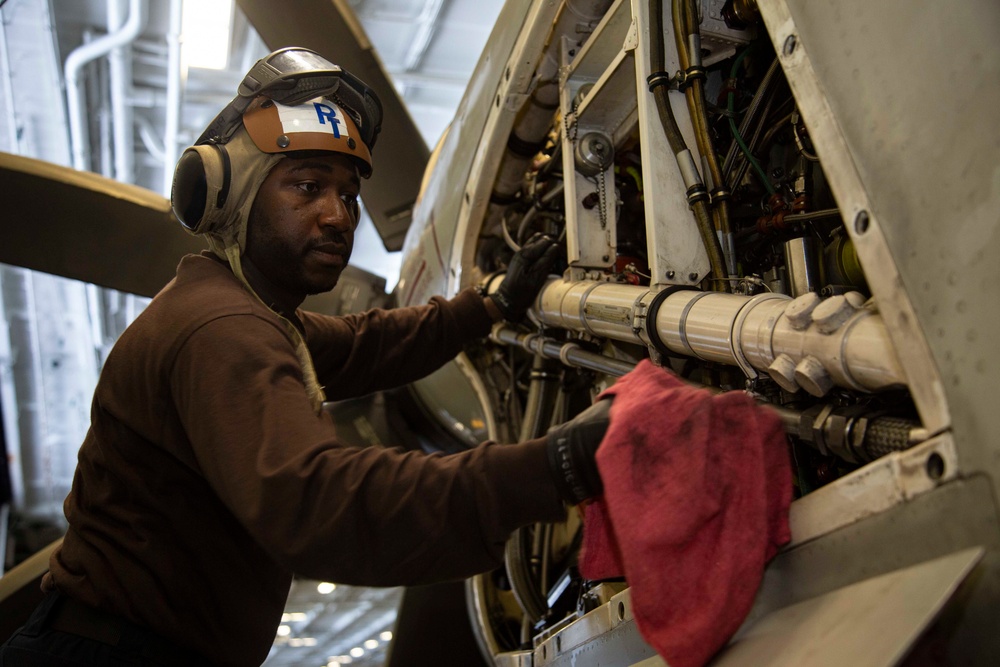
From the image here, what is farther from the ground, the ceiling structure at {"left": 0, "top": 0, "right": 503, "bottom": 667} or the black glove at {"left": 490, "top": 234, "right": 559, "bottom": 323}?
the ceiling structure at {"left": 0, "top": 0, "right": 503, "bottom": 667}

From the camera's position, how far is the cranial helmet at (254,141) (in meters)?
1.89

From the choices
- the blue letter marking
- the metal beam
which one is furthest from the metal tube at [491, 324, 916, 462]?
the metal beam

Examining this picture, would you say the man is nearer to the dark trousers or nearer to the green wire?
the dark trousers

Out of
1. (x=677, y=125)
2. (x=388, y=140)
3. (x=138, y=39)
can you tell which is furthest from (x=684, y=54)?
(x=138, y=39)

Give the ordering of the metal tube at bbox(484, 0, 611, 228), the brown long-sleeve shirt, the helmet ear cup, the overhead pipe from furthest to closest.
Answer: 1. the overhead pipe
2. the metal tube at bbox(484, 0, 611, 228)
3. the helmet ear cup
4. the brown long-sleeve shirt

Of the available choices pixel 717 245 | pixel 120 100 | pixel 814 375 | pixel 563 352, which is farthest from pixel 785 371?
pixel 120 100

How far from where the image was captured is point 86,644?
5.43ft

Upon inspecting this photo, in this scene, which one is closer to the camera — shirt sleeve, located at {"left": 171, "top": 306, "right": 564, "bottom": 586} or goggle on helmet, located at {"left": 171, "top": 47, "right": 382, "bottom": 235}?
shirt sleeve, located at {"left": 171, "top": 306, "right": 564, "bottom": 586}

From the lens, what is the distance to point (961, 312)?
38.4 inches

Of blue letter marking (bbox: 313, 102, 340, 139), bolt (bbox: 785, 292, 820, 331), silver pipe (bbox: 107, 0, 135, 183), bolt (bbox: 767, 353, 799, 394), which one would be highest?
silver pipe (bbox: 107, 0, 135, 183)

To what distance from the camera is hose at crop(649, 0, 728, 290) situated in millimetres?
1686

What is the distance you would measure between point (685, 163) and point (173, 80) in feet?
14.0

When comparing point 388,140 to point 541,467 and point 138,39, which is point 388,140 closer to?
point 138,39

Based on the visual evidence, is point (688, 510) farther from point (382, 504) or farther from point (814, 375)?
point (382, 504)
